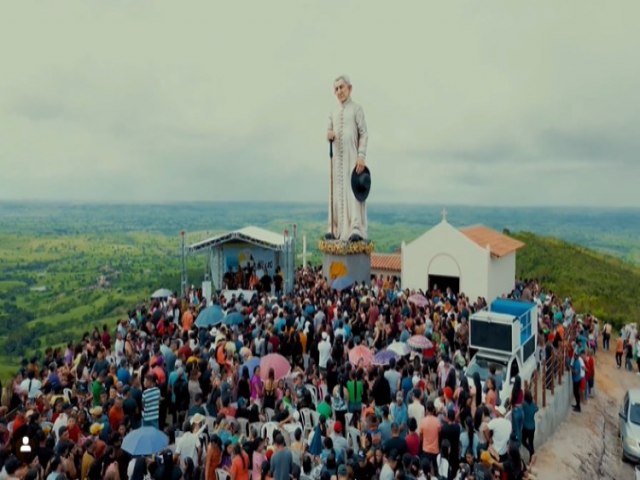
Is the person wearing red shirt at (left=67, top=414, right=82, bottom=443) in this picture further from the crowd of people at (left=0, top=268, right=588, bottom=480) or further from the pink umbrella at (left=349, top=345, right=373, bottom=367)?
the pink umbrella at (left=349, top=345, right=373, bottom=367)

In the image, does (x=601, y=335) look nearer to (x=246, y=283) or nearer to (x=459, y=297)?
(x=459, y=297)

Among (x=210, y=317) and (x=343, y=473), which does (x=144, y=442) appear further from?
(x=210, y=317)

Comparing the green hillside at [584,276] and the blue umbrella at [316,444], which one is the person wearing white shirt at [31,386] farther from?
the green hillside at [584,276]

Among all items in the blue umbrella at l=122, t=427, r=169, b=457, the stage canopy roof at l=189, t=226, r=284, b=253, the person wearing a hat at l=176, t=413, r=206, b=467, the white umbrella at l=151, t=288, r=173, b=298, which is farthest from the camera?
the stage canopy roof at l=189, t=226, r=284, b=253

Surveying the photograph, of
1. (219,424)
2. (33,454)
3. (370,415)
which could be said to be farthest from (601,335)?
(33,454)

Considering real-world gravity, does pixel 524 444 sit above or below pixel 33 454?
below

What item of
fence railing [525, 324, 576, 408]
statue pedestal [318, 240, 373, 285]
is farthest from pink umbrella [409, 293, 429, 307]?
statue pedestal [318, 240, 373, 285]

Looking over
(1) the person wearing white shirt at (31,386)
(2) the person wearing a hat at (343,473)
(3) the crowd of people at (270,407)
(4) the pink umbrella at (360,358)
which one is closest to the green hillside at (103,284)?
(3) the crowd of people at (270,407)
